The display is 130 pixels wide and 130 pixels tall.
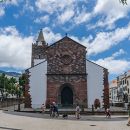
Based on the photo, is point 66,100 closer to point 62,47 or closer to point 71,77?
point 71,77

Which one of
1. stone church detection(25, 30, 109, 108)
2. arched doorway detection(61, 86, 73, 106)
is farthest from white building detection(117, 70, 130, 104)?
stone church detection(25, 30, 109, 108)

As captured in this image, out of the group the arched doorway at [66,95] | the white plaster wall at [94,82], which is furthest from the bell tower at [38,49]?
the white plaster wall at [94,82]

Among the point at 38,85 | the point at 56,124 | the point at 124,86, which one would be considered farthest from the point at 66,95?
the point at 124,86

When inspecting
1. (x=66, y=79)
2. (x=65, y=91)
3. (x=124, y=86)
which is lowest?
(x=65, y=91)

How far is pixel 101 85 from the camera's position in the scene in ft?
153

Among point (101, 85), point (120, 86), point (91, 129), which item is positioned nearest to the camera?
point (91, 129)

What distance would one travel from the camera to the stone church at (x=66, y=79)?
4644 cm

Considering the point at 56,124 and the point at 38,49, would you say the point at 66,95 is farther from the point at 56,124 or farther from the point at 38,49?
the point at 38,49

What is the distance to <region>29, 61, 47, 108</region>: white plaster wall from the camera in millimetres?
46188

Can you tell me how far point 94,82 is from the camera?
46812 mm

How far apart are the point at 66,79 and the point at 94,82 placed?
444cm

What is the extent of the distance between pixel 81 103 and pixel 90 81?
3.71m

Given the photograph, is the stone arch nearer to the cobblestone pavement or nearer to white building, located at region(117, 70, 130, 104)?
the cobblestone pavement

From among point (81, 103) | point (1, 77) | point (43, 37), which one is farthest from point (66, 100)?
point (1, 77)
